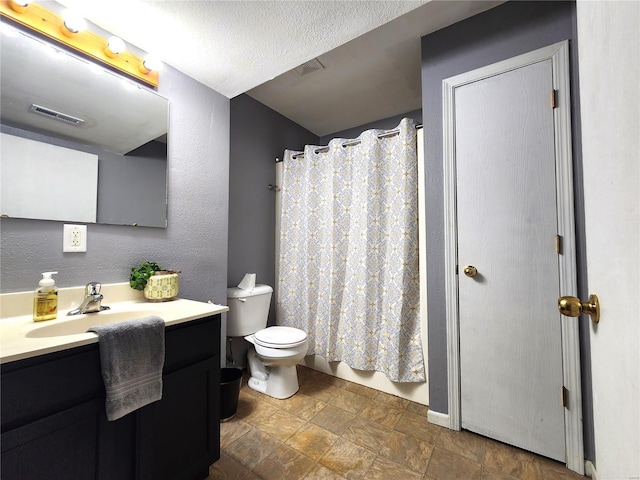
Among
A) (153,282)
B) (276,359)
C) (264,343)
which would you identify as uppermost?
(153,282)

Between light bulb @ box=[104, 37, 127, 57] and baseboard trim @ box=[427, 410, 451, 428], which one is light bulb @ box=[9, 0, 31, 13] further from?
baseboard trim @ box=[427, 410, 451, 428]

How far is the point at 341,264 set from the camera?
2211 millimetres

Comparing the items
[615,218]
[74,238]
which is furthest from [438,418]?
[74,238]

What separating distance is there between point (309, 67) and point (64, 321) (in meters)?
2.03

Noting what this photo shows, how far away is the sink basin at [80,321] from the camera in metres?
0.97

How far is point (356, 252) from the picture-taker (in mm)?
2084

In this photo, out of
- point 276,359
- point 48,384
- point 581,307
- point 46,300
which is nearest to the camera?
point 581,307

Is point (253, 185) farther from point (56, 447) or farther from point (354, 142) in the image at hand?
point (56, 447)

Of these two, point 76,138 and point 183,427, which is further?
point 76,138

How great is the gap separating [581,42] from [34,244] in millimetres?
1928

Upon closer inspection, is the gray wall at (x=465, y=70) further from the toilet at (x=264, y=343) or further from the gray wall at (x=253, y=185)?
the gray wall at (x=253, y=185)

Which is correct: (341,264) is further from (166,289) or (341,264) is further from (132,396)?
(132,396)

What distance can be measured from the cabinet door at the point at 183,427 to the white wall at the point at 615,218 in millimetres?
1237

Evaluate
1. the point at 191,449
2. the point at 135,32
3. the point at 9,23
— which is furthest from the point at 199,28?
the point at 191,449
